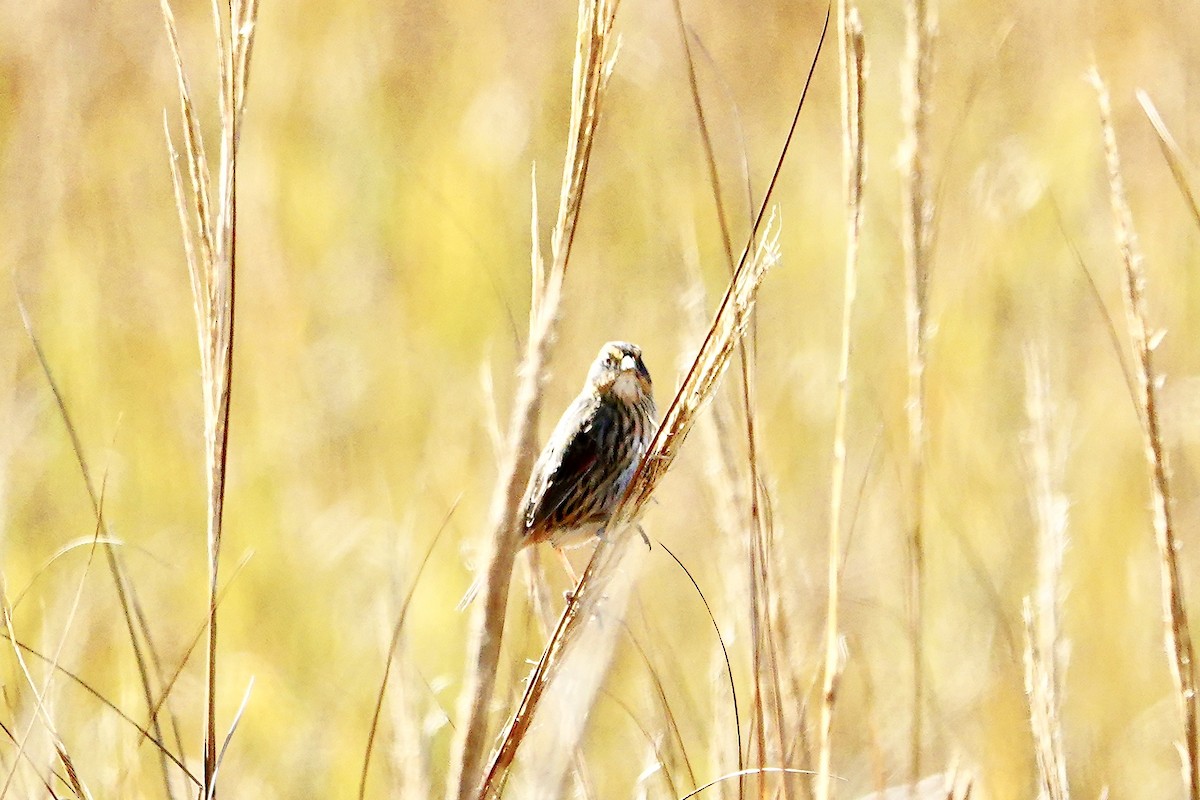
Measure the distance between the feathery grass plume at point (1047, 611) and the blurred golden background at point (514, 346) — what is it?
1.26 ft

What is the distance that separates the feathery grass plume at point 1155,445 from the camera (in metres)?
1.17

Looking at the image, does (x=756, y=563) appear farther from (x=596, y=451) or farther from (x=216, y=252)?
(x=596, y=451)

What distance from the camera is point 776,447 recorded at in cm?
350

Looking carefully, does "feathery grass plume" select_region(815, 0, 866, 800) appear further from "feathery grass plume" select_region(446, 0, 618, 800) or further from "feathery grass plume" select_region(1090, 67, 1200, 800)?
"feathery grass plume" select_region(446, 0, 618, 800)

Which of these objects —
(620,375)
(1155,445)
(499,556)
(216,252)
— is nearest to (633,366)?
(620,375)

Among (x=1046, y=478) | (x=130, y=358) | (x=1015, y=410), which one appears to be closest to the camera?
(x=1046, y=478)

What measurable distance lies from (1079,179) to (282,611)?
261 cm

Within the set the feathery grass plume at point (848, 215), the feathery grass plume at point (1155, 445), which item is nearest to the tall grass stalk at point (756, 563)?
the feathery grass plume at point (848, 215)

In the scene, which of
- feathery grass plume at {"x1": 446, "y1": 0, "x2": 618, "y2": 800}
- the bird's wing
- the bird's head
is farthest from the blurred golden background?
feathery grass plume at {"x1": 446, "y1": 0, "x2": 618, "y2": 800}

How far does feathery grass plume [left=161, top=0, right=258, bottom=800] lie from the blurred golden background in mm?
617

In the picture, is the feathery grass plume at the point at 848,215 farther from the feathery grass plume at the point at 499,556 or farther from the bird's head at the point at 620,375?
the bird's head at the point at 620,375

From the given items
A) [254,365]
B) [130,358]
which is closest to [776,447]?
[254,365]

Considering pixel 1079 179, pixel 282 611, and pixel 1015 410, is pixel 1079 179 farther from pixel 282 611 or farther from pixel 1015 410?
pixel 282 611

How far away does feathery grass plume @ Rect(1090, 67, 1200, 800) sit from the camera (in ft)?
3.83
